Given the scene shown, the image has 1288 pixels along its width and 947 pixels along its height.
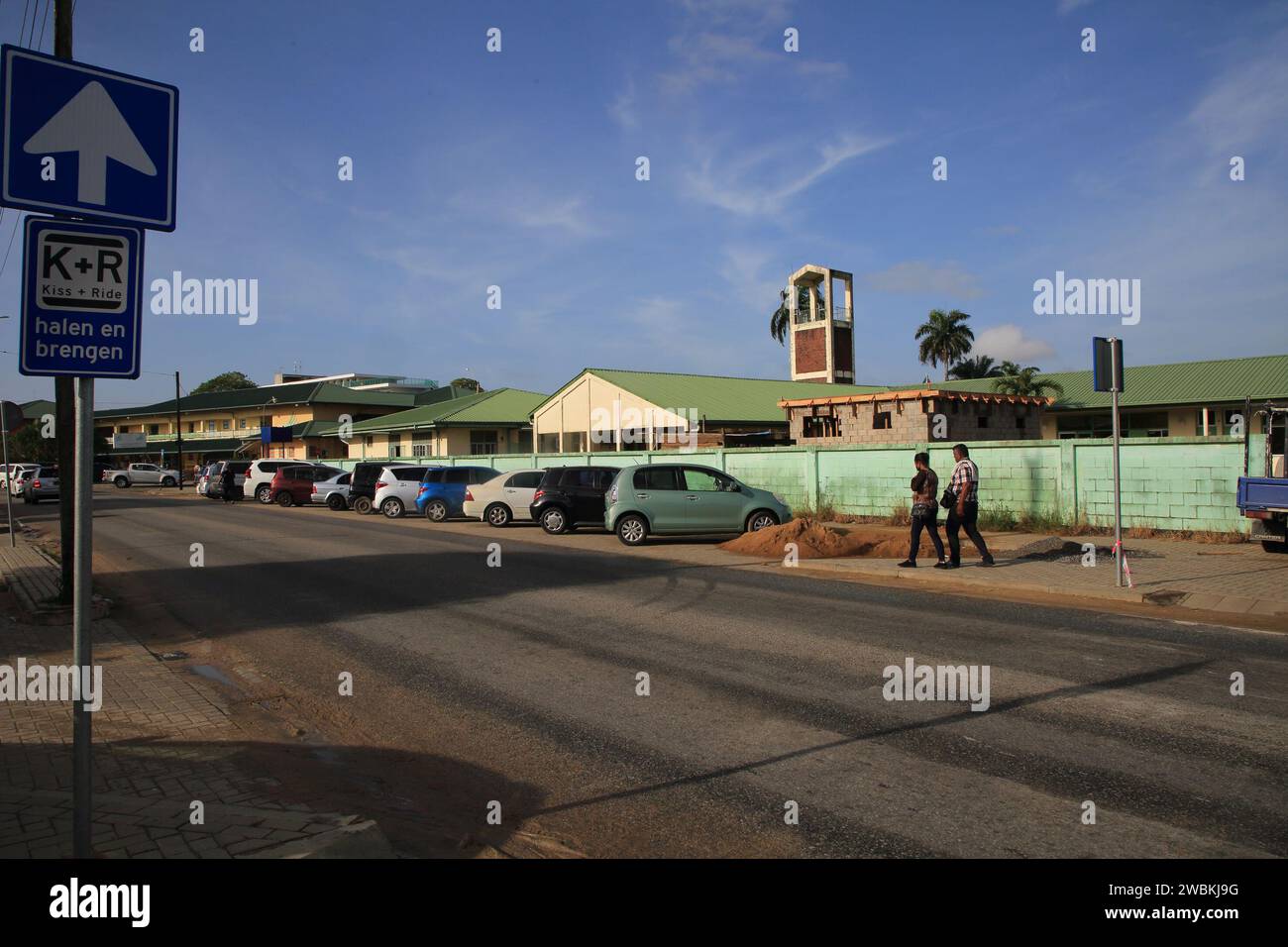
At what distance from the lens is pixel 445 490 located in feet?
89.1

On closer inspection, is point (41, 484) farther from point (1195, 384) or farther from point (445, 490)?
point (1195, 384)

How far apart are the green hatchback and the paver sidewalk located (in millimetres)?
11030

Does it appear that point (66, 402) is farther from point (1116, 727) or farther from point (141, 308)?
point (1116, 727)

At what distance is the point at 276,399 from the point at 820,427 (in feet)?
159

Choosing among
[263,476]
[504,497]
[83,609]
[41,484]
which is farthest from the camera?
[41,484]

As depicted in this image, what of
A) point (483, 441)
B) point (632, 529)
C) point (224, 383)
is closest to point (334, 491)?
point (483, 441)

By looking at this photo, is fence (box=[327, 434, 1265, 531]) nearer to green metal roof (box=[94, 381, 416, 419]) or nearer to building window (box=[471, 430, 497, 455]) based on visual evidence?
building window (box=[471, 430, 497, 455])

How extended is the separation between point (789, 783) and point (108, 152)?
4530mm

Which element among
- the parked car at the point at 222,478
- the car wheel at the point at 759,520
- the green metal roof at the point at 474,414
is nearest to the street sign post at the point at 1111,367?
the car wheel at the point at 759,520

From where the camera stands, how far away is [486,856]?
4082mm

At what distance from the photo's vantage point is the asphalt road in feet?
14.3

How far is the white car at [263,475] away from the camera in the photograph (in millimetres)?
36781

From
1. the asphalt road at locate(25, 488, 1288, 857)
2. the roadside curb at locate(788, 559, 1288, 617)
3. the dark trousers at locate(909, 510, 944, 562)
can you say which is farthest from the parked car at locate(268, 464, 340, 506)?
the dark trousers at locate(909, 510, 944, 562)
